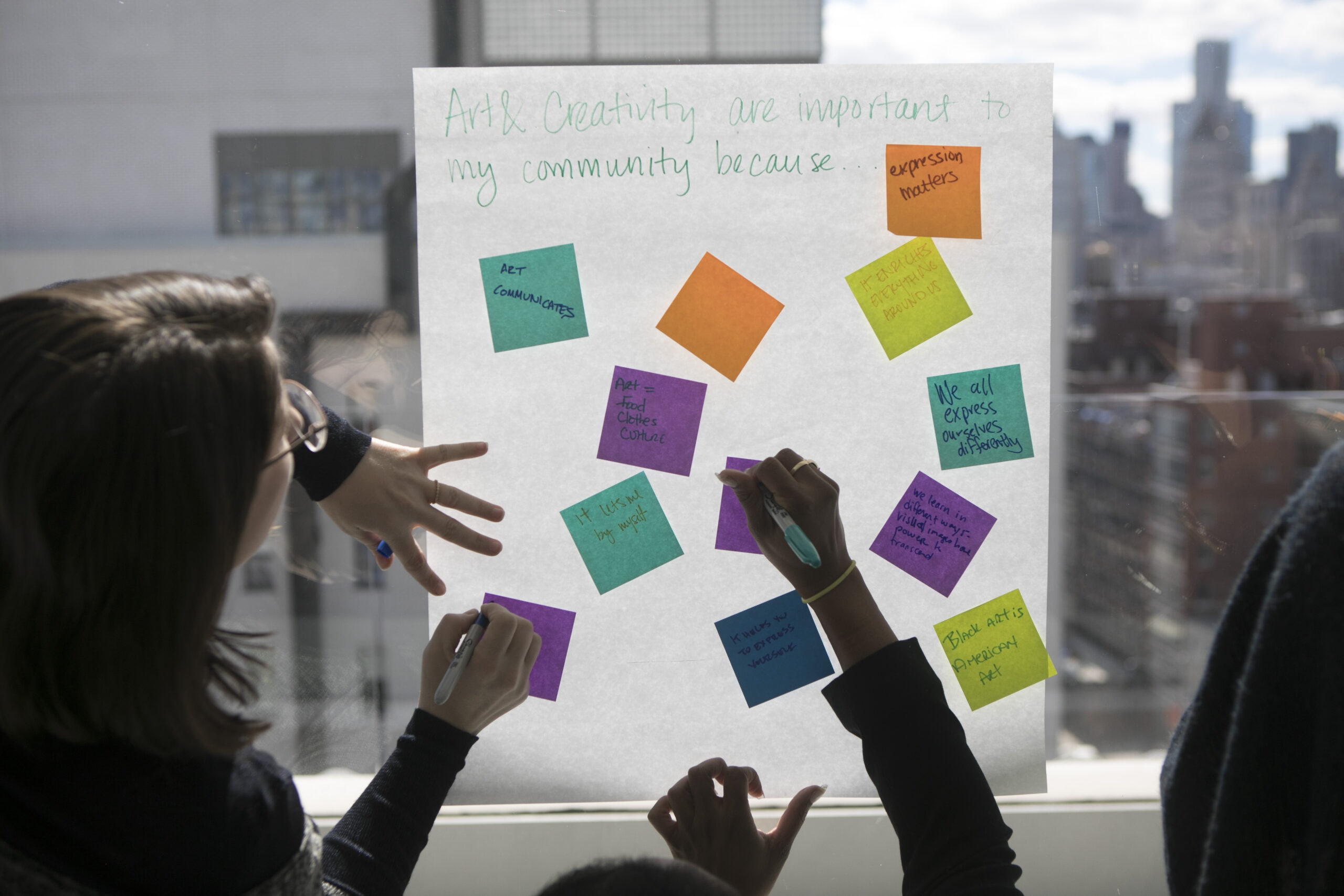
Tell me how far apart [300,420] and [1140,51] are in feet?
3.74

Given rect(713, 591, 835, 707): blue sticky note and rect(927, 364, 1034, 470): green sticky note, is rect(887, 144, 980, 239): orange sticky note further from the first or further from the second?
rect(713, 591, 835, 707): blue sticky note

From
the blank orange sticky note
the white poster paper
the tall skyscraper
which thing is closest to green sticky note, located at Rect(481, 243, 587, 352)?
the white poster paper

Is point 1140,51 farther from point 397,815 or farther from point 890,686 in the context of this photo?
point 397,815

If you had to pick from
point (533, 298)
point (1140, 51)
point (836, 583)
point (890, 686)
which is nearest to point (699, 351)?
point (533, 298)

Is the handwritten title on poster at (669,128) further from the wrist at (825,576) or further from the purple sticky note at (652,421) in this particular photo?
the wrist at (825,576)

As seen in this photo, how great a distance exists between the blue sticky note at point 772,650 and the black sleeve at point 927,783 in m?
0.19

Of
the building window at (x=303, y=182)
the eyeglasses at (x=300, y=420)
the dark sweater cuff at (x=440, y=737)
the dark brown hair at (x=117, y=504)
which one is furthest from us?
the building window at (x=303, y=182)

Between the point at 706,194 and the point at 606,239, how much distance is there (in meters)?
0.12

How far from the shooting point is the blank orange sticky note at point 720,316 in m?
0.91

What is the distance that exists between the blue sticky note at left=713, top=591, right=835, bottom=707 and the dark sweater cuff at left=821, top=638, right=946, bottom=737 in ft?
0.57

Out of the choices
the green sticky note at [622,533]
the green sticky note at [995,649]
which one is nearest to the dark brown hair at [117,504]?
the green sticky note at [622,533]

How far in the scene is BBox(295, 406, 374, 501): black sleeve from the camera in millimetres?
865

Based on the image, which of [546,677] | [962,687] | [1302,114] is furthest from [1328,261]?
[546,677]

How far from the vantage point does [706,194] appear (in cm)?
91
